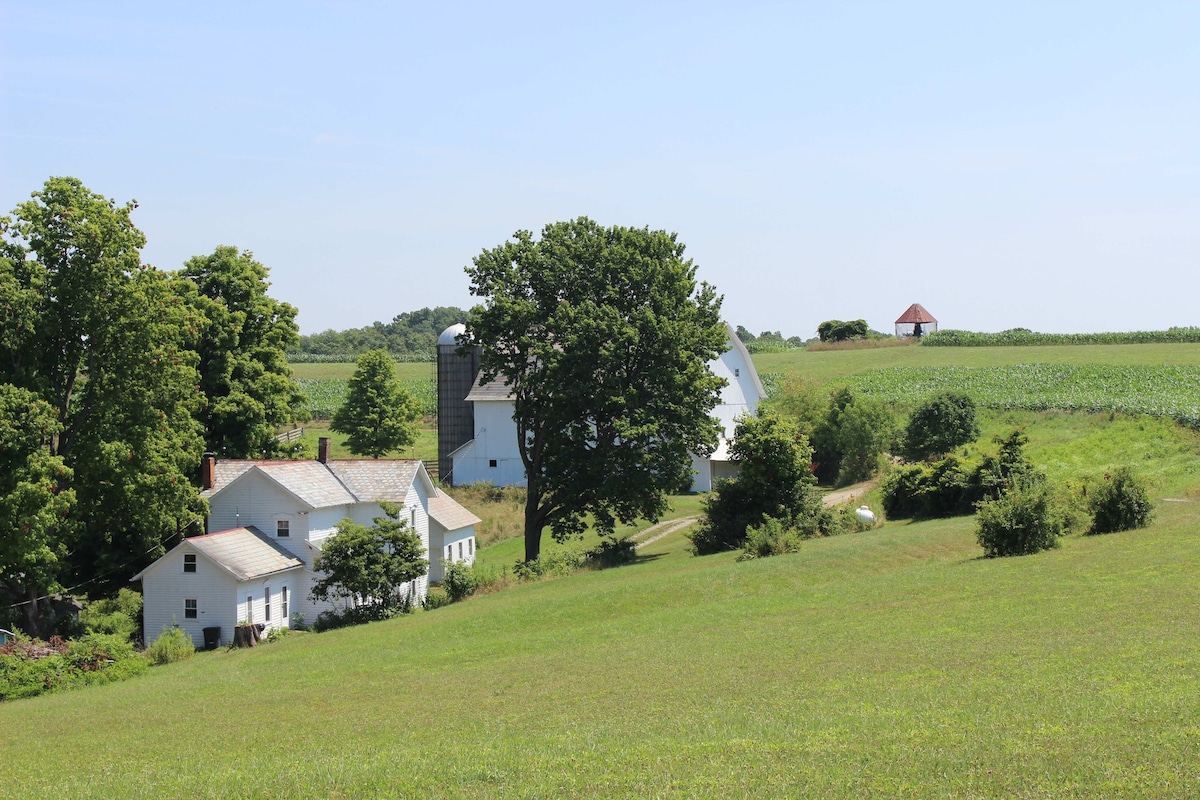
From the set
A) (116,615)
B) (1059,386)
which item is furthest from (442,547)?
(1059,386)

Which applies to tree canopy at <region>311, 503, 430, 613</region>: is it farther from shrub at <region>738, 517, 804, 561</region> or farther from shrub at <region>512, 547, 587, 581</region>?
shrub at <region>738, 517, 804, 561</region>

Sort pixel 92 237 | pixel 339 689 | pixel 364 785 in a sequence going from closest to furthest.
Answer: pixel 364 785
pixel 339 689
pixel 92 237

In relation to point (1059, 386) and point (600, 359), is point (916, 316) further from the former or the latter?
point (600, 359)

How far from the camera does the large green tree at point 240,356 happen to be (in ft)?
150

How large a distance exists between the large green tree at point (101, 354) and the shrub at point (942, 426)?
40467mm

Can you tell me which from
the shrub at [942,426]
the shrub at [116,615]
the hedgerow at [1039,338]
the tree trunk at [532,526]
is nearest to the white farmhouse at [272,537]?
the shrub at [116,615]

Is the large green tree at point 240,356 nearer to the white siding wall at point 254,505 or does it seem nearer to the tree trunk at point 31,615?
the white siding wall at point 254,505

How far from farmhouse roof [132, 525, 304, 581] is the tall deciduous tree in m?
35.4

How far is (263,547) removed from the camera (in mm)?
39750

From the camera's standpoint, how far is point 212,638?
36.3 meters

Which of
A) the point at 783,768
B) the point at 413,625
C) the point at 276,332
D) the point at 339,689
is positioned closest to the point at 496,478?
the point at 276,332

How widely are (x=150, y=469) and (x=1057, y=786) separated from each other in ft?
109

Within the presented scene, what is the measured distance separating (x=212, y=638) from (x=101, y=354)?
34.2ft

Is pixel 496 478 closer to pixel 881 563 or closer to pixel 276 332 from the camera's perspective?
pixel 276 332
